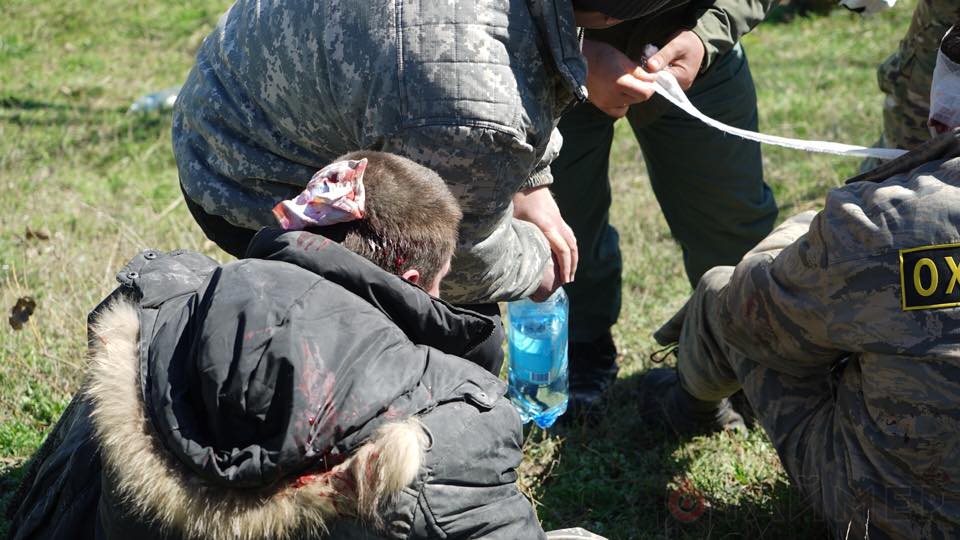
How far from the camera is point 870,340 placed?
2.35 m

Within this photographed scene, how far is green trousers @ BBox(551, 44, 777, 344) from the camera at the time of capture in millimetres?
3785

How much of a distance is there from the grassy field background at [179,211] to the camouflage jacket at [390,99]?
3.59 feet

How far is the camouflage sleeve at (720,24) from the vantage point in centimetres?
332

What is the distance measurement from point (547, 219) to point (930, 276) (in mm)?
1129

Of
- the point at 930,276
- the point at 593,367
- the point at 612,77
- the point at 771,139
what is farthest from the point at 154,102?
the point at 930,276

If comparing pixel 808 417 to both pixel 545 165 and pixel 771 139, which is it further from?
pixel 545 165

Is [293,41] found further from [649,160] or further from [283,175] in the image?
[649,160]

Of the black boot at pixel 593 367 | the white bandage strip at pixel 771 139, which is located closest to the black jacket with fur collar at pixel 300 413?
the white bandage strip at pixel 771 139

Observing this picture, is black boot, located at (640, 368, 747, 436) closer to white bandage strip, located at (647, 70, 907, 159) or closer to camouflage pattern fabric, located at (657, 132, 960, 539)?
camouflage pattern fabric, located at (657, 132, 960, 539)

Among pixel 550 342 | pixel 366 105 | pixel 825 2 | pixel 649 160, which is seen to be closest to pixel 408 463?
pixel 366 105

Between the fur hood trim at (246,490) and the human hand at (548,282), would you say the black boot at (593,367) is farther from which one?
the fur hood trim at (246,490)

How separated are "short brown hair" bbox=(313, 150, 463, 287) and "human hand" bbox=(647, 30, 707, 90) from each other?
1236 mm

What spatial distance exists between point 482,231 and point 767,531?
1.32 metres

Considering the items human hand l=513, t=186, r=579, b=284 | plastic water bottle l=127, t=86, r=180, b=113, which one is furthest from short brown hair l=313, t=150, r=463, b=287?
plastic water bottle l=127, t=86, r=180, b=113
